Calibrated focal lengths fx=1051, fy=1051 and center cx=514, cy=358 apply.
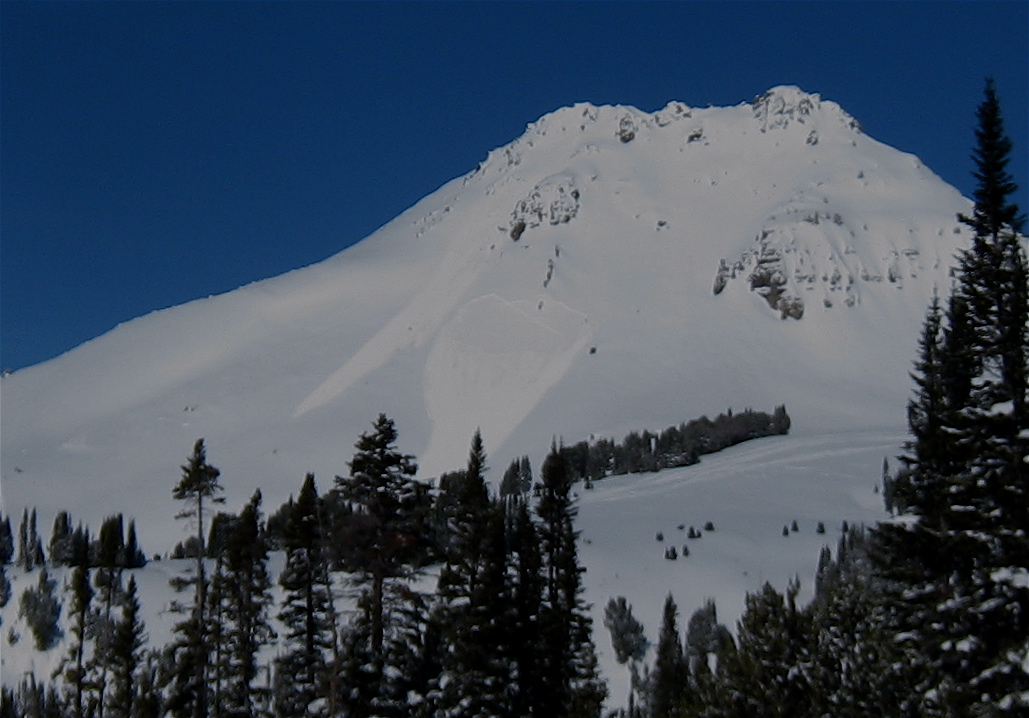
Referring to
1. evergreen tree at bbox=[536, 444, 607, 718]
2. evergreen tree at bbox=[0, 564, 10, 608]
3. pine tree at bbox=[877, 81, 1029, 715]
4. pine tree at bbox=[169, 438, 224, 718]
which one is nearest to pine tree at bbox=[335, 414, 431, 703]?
pine tree at bbox=[169, 438, 224, 718]

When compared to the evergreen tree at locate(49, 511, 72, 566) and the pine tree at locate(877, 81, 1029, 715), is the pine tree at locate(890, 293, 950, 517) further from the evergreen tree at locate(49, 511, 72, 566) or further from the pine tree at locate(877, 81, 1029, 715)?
the evergreen tree at locate(49, 511, 72, 566)

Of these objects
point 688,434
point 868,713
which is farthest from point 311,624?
point 688,434

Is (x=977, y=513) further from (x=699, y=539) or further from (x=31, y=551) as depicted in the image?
(x=31, y=551)

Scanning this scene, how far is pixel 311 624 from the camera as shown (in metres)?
35.1

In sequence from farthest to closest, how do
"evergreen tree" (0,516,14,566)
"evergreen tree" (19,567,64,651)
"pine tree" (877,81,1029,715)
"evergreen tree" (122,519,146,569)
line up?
"evergreen tree" (0,516,14,566), "evergreen tree" (122,519,146,569), "evergreen tree" (19,567,64,651), "pine tree" (877,81,1029,715)

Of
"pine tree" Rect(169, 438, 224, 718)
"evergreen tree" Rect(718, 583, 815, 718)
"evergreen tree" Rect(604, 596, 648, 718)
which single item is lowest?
"evergreen tree" Rect(604, 596, 648, 718)

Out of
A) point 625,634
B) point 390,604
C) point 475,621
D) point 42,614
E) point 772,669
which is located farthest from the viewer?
point 42,614

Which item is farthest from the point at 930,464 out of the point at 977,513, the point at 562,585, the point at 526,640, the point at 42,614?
the point at 42,614

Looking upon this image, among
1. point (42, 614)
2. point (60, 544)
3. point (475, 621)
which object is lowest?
point (42, 614)

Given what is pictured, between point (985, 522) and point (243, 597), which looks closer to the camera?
point (985, 522)

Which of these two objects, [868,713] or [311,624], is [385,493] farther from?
[868,713]

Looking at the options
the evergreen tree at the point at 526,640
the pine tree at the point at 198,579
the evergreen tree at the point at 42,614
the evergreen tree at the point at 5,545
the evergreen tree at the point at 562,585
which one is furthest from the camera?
the evergreen tree at the point at 5,545

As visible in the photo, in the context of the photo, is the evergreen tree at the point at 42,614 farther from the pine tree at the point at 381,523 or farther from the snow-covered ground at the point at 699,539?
the pine tree at the point at 381,523

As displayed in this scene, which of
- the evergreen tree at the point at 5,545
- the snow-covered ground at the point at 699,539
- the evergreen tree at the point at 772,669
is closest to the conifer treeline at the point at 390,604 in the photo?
the evergreen tree at the point at 772,669
